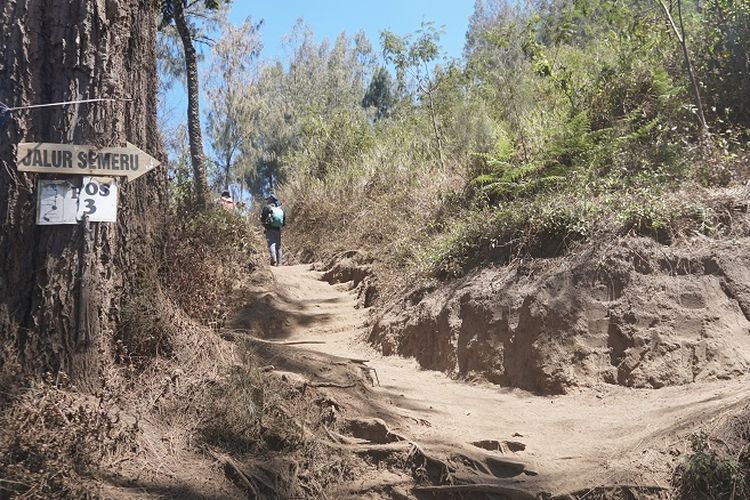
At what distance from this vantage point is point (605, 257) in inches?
311

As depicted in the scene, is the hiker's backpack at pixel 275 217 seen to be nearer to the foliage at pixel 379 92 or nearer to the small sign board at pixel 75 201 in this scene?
the small sign board at pixel 75 201

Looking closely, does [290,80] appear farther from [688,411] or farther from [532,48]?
[688,411]

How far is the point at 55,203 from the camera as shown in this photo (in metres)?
4.83

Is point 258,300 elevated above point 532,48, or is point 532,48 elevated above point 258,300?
point 532,48

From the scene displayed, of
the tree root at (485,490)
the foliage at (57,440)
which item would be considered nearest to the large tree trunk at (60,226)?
the foliage at (57,440)

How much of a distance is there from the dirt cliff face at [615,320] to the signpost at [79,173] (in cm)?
458

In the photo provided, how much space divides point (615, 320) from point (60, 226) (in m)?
5.40

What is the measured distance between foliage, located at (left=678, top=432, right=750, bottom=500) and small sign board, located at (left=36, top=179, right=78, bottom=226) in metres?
4.66

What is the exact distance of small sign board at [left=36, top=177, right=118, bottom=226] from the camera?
4.80 metres

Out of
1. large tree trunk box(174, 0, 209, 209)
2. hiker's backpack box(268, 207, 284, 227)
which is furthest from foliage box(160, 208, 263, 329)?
hiker's backpack box(268, 207, 284, 227)

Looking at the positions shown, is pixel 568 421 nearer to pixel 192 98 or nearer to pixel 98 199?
pixel 98 199

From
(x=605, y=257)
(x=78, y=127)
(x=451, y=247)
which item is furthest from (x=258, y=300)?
(x=78, y=127)

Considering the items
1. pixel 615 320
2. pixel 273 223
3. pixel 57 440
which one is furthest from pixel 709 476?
pixel 273 223

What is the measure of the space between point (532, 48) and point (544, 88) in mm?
1132
